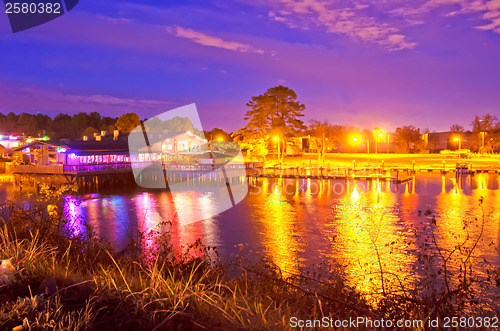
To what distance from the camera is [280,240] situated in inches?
608

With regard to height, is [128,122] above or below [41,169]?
above

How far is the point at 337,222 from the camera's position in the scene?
19.0 meters

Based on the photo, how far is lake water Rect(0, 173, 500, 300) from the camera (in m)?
12.4

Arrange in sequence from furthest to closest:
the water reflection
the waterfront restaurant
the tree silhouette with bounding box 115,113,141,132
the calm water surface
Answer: the tree silhouette with bounding box 115,113,141,132 < the waterfront restaurant < the calm water surface < the water reflection

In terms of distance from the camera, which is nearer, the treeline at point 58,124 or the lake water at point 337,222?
the lake water at point 337,222

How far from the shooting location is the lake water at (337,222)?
1242cm

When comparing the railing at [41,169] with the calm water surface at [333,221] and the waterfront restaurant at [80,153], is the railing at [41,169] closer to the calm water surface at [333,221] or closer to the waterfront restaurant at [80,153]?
the waterfront restaurant at [80,153]

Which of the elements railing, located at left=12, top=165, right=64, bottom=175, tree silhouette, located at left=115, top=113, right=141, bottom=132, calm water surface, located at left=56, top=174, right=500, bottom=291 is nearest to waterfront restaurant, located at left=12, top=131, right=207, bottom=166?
railing, located at left=12, top=165, right=64, bottom=175

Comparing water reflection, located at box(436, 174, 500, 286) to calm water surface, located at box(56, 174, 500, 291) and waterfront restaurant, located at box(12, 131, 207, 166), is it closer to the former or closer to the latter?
calm water surface, located at box(56, 174, 500, 291)

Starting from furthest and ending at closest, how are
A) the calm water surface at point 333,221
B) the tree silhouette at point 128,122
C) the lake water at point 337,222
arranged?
the tree silhouette at point 128,122
the calm water surface at point 333,221
the lake water at point 337,222

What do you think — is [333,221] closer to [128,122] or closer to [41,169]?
[41,169]

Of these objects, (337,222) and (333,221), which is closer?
(337,222)

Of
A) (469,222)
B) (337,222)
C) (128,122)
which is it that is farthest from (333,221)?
(128,122)

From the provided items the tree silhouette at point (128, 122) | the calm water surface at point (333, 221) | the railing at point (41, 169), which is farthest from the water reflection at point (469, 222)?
the tree silhouette at point (128, 122)
